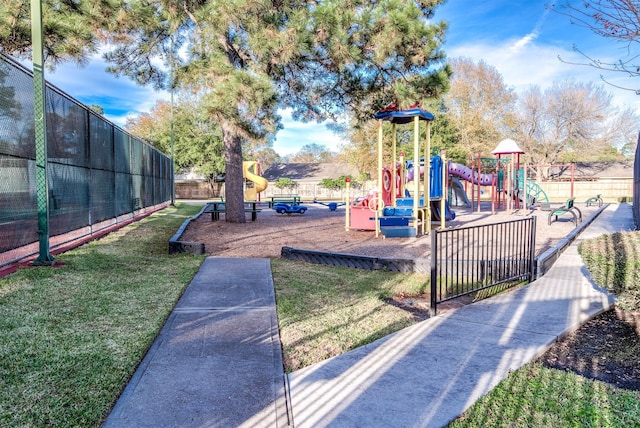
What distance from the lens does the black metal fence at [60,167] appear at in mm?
5445

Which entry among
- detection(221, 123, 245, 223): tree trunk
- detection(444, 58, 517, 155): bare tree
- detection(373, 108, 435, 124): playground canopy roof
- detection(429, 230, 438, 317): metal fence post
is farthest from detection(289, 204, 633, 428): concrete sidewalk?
detection(444, 58, 517, 155): bare tree

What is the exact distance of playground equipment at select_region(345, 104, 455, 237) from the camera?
10.6 m

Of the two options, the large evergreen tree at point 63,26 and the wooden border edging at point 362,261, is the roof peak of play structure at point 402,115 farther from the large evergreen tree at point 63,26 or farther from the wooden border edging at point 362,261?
the large evergreen tree at point 63,26

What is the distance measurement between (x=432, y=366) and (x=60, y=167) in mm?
7052

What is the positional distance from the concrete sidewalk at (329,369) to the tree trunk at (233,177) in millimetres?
9053

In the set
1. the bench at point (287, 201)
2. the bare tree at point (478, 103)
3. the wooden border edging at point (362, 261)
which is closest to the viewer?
the wooden border edging at point (362, 261)

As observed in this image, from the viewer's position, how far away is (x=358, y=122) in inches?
566

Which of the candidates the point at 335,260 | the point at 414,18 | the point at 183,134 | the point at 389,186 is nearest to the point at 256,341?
the point at 335,260

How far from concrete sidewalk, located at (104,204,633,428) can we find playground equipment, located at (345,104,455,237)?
19.4 ft

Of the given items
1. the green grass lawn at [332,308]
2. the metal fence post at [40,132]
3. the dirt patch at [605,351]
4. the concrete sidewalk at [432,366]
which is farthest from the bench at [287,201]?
the dirt patch at [605,351]

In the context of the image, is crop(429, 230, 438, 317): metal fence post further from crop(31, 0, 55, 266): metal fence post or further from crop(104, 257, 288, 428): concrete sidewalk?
crop(31, 0, 55, 266): metal fence post

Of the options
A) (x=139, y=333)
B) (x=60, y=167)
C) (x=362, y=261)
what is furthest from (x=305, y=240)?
(x=139, y=333)

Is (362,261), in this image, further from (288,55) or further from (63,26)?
(63,26)

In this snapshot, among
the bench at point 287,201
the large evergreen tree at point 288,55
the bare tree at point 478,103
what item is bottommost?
the bench at point 287,201
